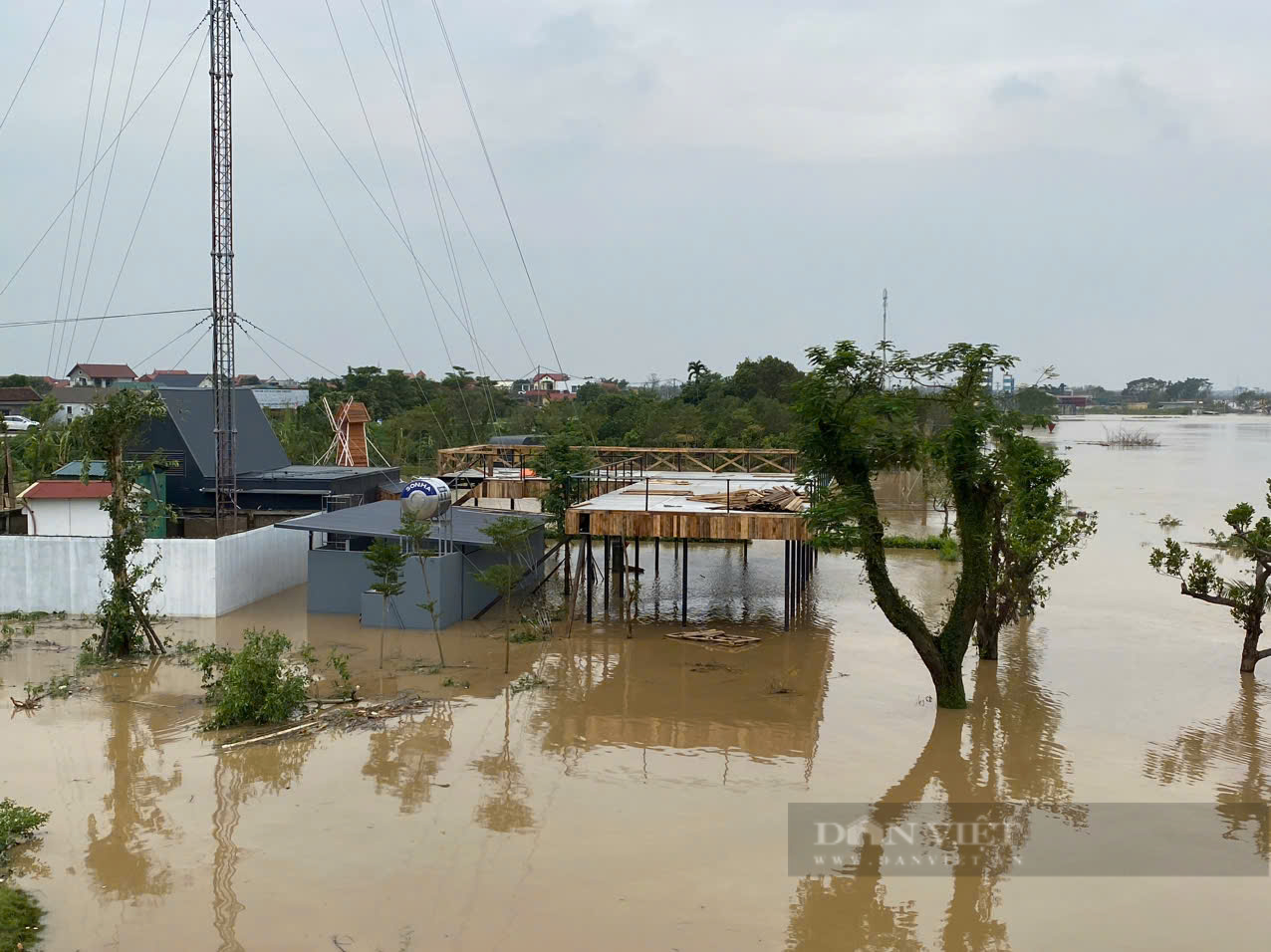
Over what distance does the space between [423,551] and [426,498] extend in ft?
8.72

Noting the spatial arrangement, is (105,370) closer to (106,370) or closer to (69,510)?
(106,370)

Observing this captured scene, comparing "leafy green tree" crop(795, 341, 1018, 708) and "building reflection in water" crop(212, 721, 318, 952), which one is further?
"leafy green tree" crop(795, 341, 1018, 708)

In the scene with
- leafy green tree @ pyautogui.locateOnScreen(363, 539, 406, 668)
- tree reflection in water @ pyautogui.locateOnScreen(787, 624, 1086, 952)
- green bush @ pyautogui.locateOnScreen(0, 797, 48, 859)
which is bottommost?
tree reflection in water @ pyautogui.locateOnScreen(787, 624, 1086, 952)

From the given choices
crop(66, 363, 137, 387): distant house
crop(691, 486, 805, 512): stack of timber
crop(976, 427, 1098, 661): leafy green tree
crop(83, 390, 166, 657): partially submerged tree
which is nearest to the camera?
crop(83, 390, 166, 657): partially submerged tree

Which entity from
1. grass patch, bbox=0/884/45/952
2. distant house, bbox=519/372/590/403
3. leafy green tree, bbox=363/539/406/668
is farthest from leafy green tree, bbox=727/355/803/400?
grass patch, bbox=0/884/45/952

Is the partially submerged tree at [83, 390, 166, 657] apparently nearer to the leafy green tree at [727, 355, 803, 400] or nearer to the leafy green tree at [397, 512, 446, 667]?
the leafy green tree at [397, 512, 446, 667]

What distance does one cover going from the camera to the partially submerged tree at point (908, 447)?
17.6 metres

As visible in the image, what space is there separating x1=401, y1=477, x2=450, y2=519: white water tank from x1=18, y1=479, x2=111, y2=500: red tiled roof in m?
10.4

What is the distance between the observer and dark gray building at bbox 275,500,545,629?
2383 centimetres

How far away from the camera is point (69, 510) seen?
30.7m

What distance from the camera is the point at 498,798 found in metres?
14.0

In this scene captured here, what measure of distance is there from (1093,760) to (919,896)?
5.65 m

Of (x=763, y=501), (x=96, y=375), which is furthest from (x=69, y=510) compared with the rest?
(x=96, y=375)

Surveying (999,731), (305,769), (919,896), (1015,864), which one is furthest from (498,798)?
(999,731)
